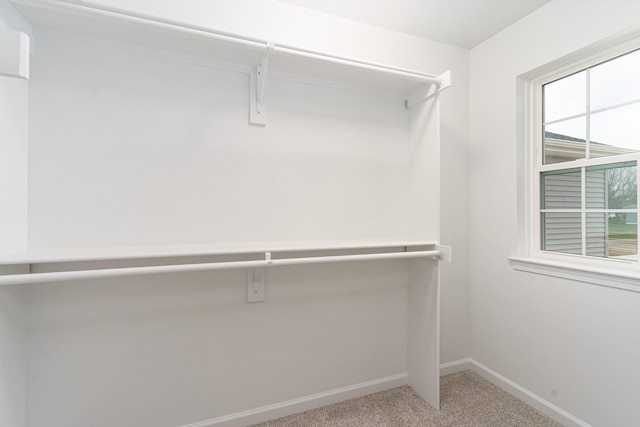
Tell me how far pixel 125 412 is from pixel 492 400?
2.09 metres

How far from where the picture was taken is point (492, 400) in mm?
1779

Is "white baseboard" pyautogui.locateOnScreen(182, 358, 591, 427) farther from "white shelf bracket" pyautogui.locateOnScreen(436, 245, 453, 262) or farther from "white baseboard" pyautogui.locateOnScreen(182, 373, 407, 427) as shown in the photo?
"white shelf bracket" pyautogui.locateOnScreen(436, 245, 453, 262)

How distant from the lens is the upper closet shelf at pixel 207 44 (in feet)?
A: 3.61

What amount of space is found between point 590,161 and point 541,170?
25 cm

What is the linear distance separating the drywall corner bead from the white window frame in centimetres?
243

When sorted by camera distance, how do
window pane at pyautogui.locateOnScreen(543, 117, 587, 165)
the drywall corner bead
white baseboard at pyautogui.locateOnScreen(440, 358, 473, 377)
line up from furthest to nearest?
white baseboard at pyautogui.locateOnScreen(440, 358, 473, 377) → window pane at pyautogui.locateOnScreen(543, 117, 587, 165) → the drywall corner bead

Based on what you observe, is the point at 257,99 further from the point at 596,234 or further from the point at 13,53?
the point at 596,234

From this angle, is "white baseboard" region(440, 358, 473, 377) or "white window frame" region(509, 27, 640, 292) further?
"white baseboard" region(440, 358, 473, 377)

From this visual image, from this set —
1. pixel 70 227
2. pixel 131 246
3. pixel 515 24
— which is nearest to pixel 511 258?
pixel 515 24

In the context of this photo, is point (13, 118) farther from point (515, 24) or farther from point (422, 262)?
point (515, 24)

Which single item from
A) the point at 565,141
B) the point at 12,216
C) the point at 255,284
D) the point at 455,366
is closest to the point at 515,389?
the point at 455,366

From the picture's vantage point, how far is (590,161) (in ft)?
5.25

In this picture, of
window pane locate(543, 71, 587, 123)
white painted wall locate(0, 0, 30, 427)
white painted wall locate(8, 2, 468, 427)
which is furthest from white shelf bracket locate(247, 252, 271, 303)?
window pane locate(543, 71, 587, 123)

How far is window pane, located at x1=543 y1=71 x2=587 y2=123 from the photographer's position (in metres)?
1.66
